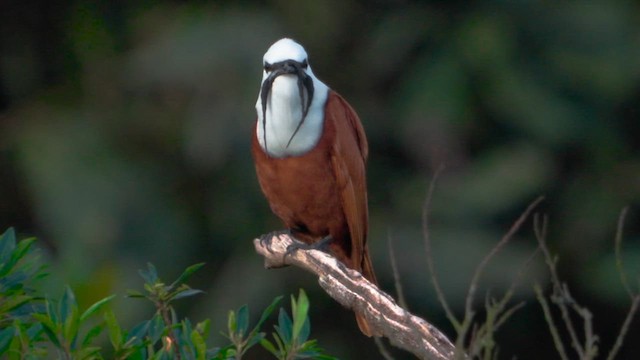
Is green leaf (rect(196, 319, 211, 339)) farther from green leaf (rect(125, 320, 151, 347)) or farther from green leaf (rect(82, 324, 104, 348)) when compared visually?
green leaf (rect(82, 324, 104, 348))

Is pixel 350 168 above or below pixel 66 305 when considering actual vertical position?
below

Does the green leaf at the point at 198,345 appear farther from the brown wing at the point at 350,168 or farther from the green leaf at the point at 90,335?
the brown wing at the point at 350,168

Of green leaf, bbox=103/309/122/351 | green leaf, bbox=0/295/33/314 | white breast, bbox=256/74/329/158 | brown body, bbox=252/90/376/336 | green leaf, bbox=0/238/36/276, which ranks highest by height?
green leaf, bbox=0/238/36/276

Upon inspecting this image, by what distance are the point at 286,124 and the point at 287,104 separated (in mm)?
66

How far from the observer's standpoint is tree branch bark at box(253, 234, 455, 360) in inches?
118

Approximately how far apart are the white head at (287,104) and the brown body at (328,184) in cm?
3

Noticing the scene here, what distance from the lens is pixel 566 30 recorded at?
8703 millimetres

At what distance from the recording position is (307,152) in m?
4.58

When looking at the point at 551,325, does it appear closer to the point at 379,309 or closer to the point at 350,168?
the point at 379,309

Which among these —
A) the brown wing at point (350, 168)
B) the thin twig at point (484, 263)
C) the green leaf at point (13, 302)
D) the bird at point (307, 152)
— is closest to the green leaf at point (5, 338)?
the green leaf at point (13, 302)

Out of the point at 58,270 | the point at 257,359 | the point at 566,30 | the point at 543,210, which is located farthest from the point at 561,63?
the point at 58,270

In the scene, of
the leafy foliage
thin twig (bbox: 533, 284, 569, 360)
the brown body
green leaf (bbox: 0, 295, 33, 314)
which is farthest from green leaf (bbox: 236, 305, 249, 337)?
the brown body

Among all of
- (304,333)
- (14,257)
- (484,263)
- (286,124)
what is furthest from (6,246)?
(286,124)

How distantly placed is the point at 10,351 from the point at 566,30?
664cm
